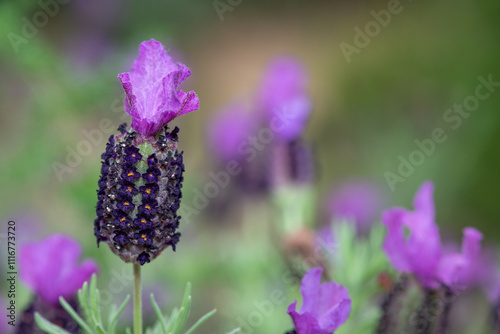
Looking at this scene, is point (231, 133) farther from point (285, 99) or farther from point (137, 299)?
point (137, 299)

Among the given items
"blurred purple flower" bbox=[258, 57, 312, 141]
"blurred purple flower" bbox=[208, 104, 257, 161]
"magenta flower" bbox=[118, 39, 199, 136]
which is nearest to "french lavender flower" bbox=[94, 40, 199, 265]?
"magenta flower" bbox=[118, 39, 199, 136]

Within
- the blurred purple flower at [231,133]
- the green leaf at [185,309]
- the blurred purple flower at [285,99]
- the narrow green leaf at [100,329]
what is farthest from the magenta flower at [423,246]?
the blurred purple flower at [231,133]

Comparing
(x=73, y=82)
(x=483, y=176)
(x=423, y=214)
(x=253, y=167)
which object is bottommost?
(x=483, y=176)

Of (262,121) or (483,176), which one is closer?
(262,121)

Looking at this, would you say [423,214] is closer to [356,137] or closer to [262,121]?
[262,121]

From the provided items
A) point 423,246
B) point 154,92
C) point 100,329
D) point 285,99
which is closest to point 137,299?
point 100,329

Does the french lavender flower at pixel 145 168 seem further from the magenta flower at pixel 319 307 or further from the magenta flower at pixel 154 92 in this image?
the magenta flower at pixel 319 307

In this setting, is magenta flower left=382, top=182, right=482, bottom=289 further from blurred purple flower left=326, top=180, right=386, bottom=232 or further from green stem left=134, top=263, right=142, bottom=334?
blurred purple flower left=326, top=180, right=386, bottom=232

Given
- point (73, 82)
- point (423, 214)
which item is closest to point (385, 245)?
point (423, 214)
